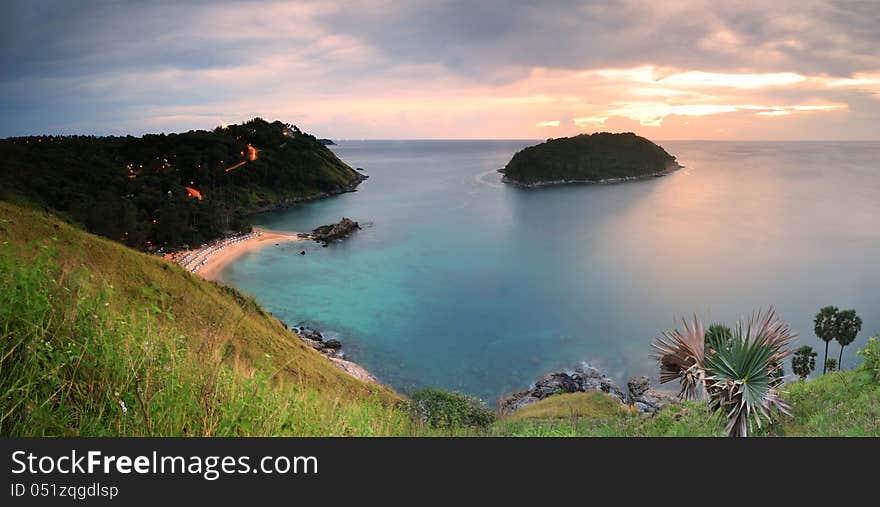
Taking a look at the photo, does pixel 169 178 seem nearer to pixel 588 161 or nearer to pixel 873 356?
pixel 873 356

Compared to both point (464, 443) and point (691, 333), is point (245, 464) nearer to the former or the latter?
point (464, 443)

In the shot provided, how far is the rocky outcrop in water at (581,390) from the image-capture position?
26.7 m

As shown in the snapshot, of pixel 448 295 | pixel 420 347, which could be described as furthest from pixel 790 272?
pixel 420 347

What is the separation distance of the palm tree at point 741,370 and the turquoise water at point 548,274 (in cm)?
2225

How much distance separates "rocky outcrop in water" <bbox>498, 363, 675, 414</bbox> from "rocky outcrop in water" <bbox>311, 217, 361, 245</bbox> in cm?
4719

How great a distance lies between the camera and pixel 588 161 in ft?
471

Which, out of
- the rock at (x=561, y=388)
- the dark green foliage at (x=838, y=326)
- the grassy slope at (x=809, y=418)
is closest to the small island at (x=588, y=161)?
the dark green foliage at (x=838, y=326)

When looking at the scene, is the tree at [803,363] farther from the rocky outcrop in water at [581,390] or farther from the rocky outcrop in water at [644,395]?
the rocky outcrop in water at [581,390]

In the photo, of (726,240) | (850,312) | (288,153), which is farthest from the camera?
(288,153)

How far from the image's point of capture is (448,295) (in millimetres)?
51344

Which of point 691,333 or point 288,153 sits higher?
point 288,153

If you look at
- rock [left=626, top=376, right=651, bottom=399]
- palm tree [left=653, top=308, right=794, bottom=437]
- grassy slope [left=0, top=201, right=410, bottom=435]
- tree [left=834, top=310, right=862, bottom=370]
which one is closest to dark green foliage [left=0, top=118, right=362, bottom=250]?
grassy slope [left=0, top=201, right=410, bottom=435]

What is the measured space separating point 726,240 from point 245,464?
3269 inches

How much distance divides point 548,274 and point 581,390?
3284 centimetres
